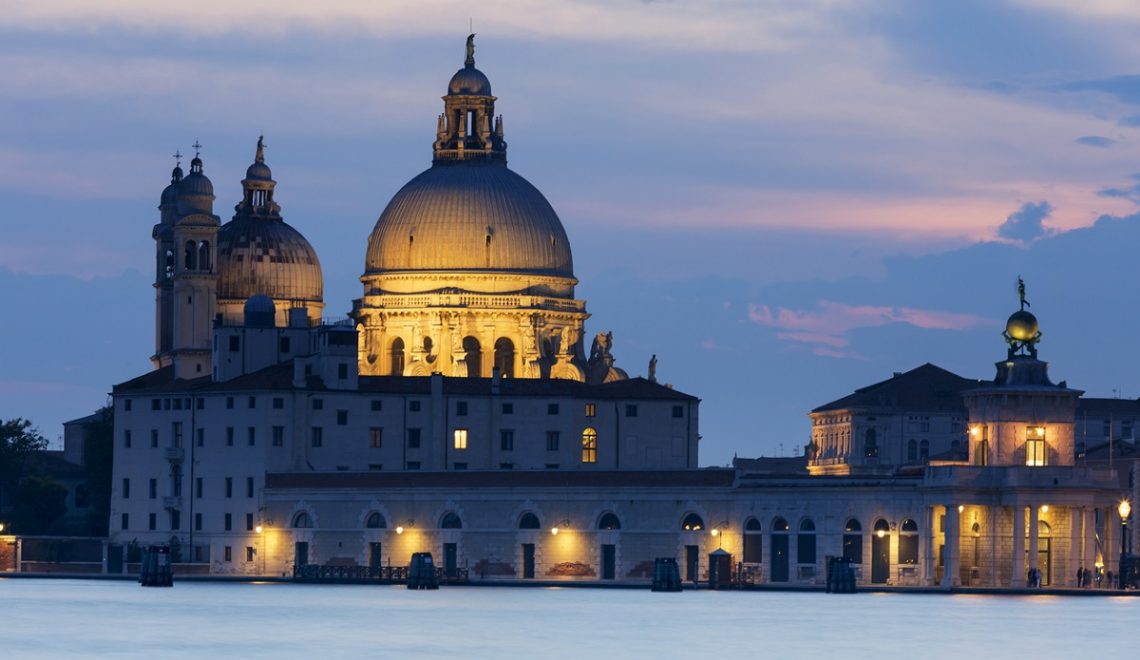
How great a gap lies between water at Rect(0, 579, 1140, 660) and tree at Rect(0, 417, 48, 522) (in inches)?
1480

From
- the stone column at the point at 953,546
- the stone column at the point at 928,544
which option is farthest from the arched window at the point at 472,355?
the stone column at the point at 953,546

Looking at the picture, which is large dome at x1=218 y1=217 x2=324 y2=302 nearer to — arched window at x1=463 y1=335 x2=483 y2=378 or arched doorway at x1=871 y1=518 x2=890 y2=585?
arched window at x1=463 y1=335 x2=483 y2=378

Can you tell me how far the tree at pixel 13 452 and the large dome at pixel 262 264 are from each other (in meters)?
11.7

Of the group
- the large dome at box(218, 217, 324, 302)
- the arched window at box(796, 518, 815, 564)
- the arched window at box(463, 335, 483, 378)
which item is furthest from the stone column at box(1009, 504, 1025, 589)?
the large dome at box(218, 217, 324, 302)

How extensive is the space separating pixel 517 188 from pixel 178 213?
1661 centimetres

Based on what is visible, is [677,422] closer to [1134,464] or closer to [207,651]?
[1134,464]

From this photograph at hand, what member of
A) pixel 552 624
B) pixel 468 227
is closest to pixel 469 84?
pixel 468 227

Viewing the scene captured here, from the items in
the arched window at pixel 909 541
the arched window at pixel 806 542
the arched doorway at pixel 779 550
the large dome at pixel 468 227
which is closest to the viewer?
the arched window at pixel 909 541

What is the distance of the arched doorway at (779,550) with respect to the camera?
140 m

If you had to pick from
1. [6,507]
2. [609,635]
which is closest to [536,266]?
[6,507]

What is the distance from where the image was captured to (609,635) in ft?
347

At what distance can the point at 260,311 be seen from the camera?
163375mm

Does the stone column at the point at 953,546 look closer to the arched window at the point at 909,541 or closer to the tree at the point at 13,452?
the arched window at the point at 909,541

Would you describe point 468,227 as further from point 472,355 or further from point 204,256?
point 204,256
